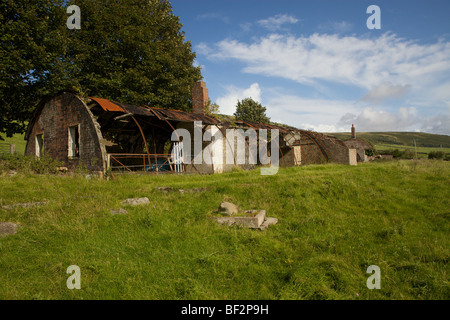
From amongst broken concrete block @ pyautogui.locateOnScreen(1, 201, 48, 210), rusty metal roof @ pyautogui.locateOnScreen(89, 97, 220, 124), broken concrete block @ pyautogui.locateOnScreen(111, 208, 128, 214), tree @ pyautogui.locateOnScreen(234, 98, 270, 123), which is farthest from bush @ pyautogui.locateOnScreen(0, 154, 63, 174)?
tree @ pyautogui.locateOnScreen(234, 98, 270, 123)

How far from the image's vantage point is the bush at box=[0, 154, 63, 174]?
37.8ft

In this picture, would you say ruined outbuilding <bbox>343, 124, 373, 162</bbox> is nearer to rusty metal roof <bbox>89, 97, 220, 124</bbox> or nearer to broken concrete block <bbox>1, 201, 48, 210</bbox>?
rusty metal roof <bbox>89, 97, 220, 124</bbox>

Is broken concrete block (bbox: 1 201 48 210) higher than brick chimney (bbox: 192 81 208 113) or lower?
lower

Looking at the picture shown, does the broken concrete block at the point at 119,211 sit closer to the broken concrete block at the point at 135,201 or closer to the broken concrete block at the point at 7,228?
the broken concrete block at the point at 135,201

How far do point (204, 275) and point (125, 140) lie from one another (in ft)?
51.5

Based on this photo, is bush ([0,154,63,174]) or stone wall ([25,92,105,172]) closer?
bush ([0,154,63,174])

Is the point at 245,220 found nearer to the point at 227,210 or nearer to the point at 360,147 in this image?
the point at 227,210

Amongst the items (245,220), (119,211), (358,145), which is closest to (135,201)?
(119,211)

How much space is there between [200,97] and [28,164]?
1110cm

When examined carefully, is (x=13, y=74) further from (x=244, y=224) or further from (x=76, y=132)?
(x=244, y=224)

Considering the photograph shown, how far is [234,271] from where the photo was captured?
4.41 metres

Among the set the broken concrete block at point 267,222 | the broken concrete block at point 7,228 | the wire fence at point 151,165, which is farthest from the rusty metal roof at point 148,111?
the broken concrete block at point 267,222

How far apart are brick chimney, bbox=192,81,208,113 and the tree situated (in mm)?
21909
